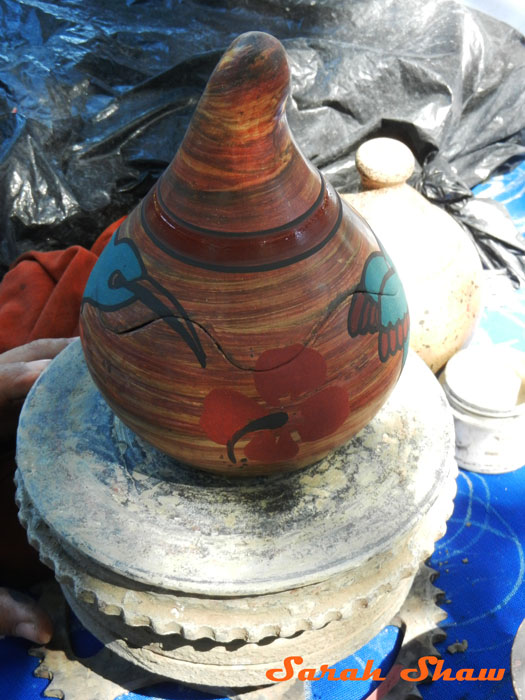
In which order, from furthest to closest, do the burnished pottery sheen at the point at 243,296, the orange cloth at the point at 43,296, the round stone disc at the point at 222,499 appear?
1. the orange cloth at the point at 43,296
2. the round stone disc at the point at 222,499
3. the burnished pottery sheen at the point at 243,296

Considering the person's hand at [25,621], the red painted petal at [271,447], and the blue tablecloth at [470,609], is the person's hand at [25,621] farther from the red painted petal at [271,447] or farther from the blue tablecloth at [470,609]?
the red painted petal at [271,447]

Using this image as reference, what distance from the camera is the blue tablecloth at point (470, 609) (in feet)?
4.58

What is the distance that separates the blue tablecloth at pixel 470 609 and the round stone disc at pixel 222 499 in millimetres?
502

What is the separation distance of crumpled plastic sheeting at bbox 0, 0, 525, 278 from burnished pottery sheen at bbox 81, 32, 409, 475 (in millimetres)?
1497

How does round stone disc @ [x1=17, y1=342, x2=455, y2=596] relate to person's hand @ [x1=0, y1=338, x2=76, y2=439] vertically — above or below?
above

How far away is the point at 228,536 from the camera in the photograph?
43.0 inches

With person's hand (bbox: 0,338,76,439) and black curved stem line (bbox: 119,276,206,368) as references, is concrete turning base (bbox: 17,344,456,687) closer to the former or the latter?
person's hand (bbox: 0,338,76,439)

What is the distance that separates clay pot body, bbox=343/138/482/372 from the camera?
1769 millimetres

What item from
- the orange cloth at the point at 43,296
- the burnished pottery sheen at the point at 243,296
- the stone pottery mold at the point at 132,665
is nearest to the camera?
the burnished pottery sheen at the point at 243,296

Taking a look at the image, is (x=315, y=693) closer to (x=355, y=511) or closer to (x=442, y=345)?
(x=355, y=511)

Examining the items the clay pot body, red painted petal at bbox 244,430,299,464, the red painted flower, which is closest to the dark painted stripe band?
the red painted flower

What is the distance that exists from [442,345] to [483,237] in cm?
82

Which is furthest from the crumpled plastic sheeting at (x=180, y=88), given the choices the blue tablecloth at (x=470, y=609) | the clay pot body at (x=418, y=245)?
the blue tablecloth at (x=470, y=609)

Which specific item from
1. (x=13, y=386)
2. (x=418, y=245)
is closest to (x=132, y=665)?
(x=13, y=386)
